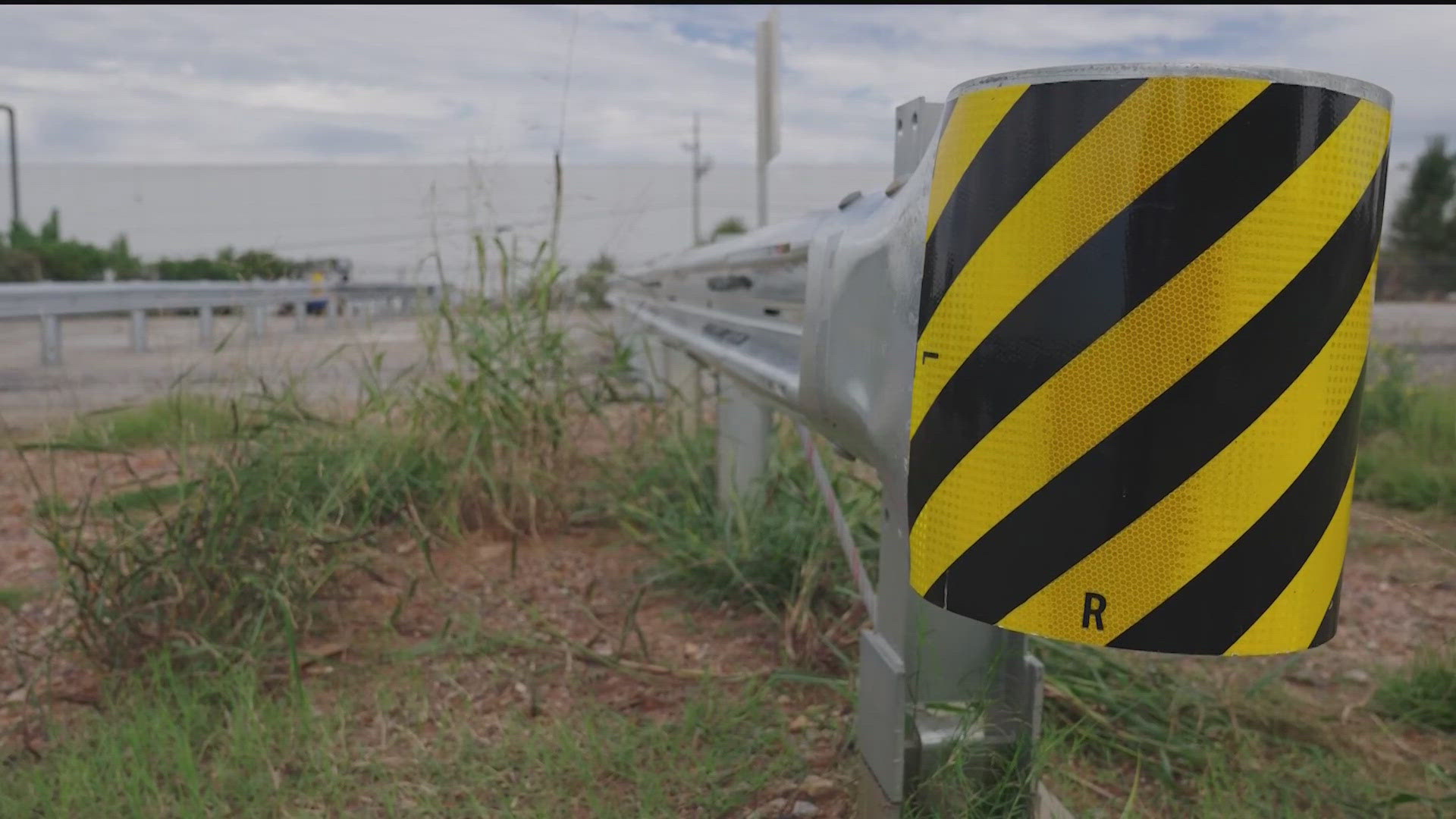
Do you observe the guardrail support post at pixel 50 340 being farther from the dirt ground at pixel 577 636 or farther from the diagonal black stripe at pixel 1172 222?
the diagonal black stripe at pixel 1172 222

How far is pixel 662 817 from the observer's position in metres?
1.87

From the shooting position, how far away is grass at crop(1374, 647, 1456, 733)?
2.37 m

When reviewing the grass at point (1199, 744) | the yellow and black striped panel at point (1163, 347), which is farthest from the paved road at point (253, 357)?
the yellow and black striped panel at point (1163, 347)

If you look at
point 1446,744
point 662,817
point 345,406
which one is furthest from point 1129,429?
point 345,406

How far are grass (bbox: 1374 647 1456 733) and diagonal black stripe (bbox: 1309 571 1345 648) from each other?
1.50 metres

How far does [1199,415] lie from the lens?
1048 mm

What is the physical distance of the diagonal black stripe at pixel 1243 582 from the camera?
108 centimetres

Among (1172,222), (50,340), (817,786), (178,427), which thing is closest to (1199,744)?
(817,786)

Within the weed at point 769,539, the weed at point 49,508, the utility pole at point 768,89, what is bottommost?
the weed at point 769,539

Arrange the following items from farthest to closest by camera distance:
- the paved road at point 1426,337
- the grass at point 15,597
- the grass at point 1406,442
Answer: the paved road at point 1426,337 → the grass at point 1406,442 → the grass at point 15,597

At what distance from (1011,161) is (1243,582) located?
1.54ft

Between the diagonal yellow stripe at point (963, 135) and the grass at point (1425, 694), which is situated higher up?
the diagonal yellow stripe at point (963, 135)

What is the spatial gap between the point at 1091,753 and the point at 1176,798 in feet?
0.59

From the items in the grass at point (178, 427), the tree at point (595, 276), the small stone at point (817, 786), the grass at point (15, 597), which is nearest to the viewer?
the small stone at point (817, 786)
